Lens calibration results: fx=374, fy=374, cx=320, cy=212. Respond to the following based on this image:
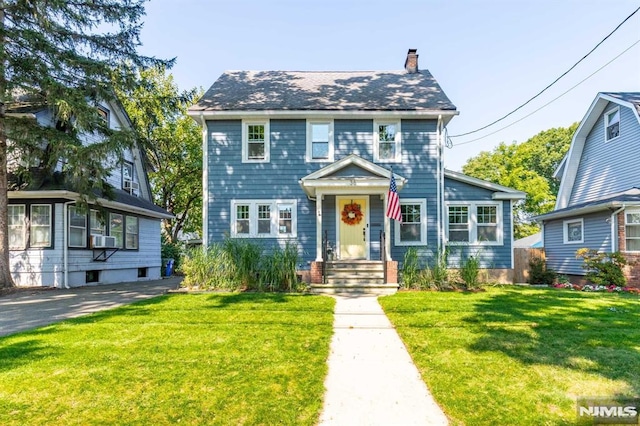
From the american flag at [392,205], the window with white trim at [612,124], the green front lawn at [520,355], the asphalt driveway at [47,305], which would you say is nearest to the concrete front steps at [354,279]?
the american flag at [392,205]

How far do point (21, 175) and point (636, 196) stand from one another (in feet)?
64.5

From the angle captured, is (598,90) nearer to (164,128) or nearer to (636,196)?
(636,196)

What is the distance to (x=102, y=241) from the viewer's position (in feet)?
45.5

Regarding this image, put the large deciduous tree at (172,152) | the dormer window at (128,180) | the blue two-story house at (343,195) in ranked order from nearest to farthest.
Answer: the blue two-story house at (343,195) → the dormer window at (128,180) → the large deciduous tree at (172,152)

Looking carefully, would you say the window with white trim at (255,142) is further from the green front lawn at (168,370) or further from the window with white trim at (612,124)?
the window with white trim at (612,124)

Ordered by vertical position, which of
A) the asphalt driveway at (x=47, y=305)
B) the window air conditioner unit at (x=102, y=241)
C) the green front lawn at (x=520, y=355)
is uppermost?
the window air conditioner unit at (x=102, y=241)

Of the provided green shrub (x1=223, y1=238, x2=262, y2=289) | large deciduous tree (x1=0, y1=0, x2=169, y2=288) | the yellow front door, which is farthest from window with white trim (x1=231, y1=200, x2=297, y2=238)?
large deciduous tree (x1=0, y1=0, x2=169, y2=288)

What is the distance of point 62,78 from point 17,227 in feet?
17.1

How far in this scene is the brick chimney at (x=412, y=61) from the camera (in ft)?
52.5

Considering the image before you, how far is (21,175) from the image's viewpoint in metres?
11.7

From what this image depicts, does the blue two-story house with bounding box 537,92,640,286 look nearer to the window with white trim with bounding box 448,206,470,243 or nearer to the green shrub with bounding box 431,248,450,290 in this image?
the window with white trim with bounding box 448,206,470,243

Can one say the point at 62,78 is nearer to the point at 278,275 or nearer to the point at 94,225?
the point at 94,225

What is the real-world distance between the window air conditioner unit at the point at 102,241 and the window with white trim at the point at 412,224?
10700 mm

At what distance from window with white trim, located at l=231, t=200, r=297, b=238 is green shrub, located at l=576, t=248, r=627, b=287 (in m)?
9.89
